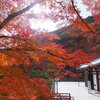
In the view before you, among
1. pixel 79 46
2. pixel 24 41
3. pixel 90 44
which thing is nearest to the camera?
pixel 24 41

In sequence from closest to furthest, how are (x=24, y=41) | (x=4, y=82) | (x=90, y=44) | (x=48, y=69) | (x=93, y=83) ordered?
(x=4, y=82) → (x=24, y=41) → (x=93, y=83) → (x=48, y=69) → (x=90, y=44)

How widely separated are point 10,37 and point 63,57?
7.61 ft

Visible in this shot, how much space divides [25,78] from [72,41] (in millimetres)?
34773

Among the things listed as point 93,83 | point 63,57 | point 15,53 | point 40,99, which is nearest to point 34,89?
point 40,99

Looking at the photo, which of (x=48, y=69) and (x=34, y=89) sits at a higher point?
(x=48, y=69)

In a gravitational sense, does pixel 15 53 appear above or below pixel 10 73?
above

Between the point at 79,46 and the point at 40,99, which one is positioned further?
the point at 79,46

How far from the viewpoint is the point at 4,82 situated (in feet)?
11.1

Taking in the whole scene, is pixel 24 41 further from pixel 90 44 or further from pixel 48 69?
pixel 90 44

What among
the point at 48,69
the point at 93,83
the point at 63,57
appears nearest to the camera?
the point at 63,57

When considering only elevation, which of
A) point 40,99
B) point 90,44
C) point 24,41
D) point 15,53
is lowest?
point 40,99

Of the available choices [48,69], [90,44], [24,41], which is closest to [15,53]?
[24,41]

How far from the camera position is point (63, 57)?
6.17 m

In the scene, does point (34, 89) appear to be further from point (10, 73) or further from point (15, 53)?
point (15, 53)
